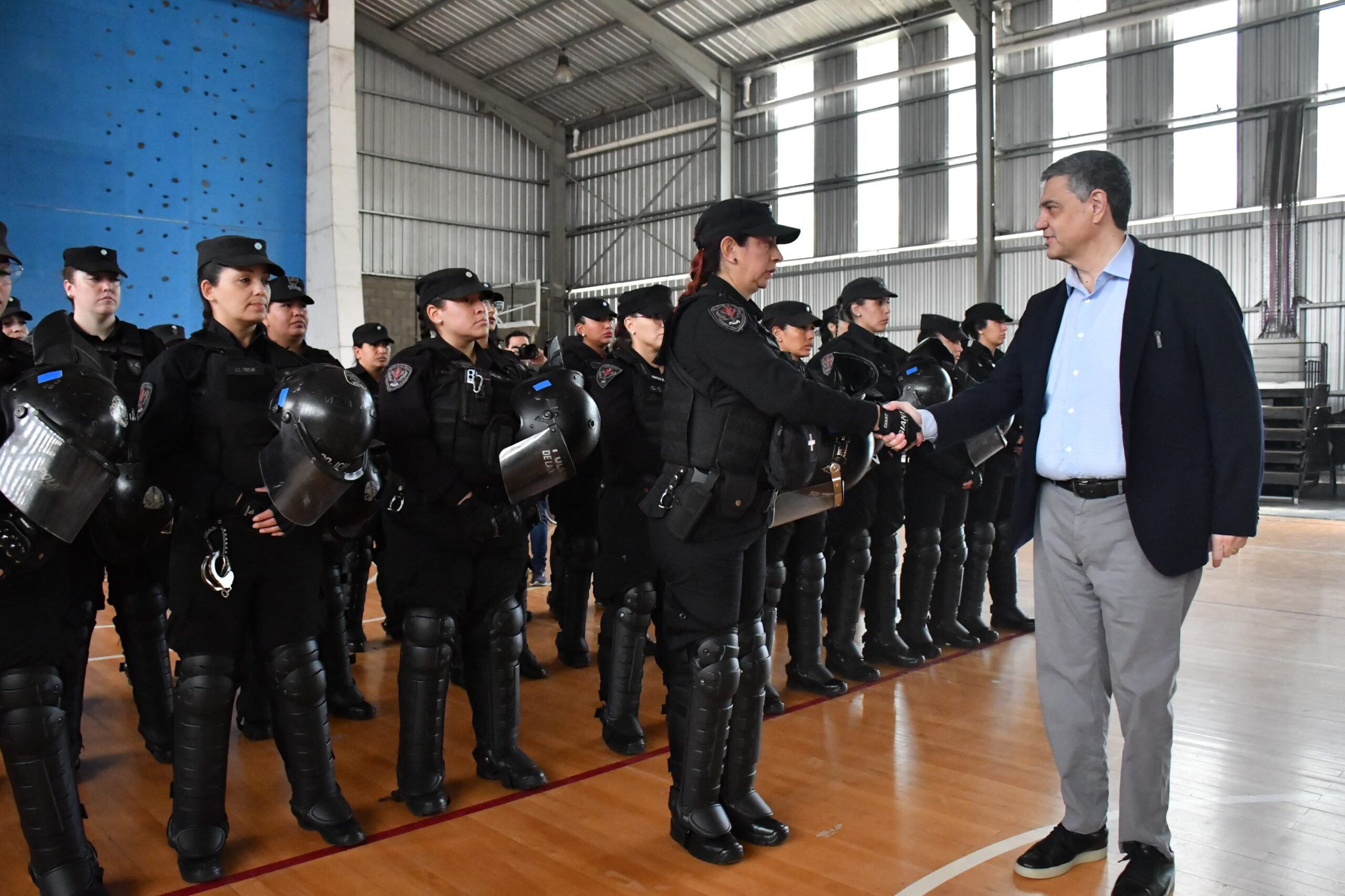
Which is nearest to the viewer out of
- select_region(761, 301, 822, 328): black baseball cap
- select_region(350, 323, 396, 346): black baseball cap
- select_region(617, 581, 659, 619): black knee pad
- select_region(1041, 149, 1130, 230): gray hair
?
select_region(1041, 149, 1130, 230): gray hair

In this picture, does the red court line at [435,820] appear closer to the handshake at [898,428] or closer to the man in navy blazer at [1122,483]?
the man in navy blazer at [1122,483]

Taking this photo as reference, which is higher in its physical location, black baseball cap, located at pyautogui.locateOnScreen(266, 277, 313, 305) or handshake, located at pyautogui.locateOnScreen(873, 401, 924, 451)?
black baseball cap, located at pyautogui.locateOnScreen(266, 277, 313, 305)

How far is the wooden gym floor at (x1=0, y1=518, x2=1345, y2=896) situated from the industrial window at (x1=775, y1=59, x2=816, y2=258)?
45.1 ft

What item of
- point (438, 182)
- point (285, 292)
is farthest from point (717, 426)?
point (438, 182)

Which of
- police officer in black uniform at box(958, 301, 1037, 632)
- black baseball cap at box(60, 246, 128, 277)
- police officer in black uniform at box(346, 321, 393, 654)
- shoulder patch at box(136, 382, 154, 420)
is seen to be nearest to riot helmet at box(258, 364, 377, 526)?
shoulder patch at box(136, 382, 154, 420)

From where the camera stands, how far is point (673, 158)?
1952 cm

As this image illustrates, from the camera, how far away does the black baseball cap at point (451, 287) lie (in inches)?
130

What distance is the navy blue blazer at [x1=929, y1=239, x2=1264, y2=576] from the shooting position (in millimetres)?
2418

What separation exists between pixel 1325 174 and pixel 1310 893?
13.0 m

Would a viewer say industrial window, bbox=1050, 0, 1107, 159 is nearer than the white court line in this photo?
No

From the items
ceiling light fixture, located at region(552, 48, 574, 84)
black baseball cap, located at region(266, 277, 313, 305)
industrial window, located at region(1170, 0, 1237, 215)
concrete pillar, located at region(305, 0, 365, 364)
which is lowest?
black baseball cap, located at region(266, 277, 313, 305)

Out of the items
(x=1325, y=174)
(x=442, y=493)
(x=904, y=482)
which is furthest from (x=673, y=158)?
(x=442, y=493)

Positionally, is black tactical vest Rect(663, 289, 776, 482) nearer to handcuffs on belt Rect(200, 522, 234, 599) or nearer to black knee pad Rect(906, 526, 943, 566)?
handcuffs on belt Rect(200, 522, 234, 599)

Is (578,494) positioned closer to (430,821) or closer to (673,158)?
(430,821)
